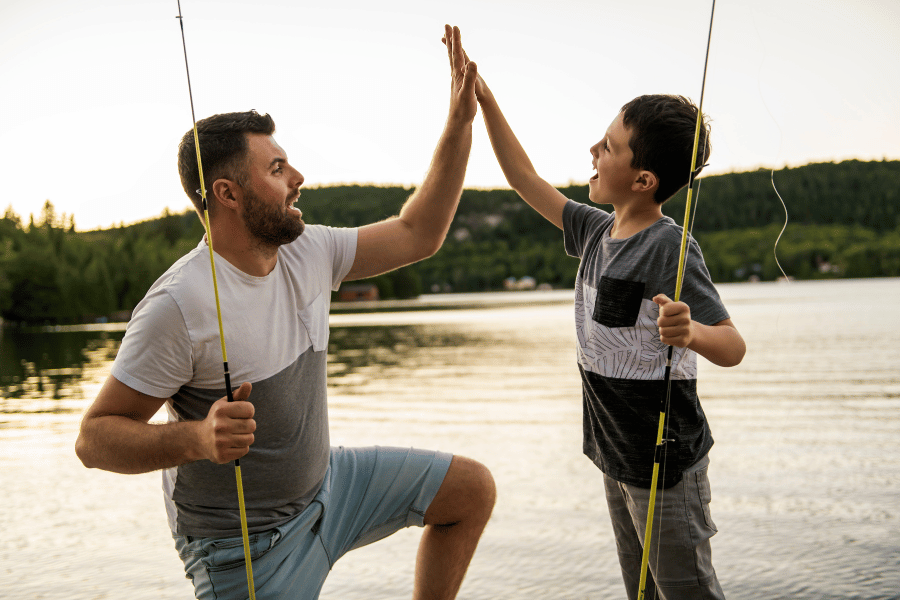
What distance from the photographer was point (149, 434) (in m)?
2.18

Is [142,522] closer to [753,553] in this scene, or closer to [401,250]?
[401,250]

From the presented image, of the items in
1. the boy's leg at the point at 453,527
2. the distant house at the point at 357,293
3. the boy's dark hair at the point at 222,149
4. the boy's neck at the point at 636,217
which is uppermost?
the boy's dark hair at the point at 222,149

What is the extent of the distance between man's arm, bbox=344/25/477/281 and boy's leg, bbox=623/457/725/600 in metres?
1.32

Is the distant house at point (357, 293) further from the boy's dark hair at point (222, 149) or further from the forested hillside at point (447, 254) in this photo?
the boy's dark hair at point (222, 149)

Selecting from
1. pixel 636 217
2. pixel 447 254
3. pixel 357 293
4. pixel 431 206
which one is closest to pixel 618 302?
pixel 636 217

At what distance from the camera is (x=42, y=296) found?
62.2m

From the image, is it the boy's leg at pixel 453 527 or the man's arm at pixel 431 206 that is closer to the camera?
the boy's leg at pixel 453 527

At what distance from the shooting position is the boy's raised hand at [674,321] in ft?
6.60

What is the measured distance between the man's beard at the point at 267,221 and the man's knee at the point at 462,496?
1079 millimetres

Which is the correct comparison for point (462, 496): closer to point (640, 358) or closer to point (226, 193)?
point (640, 358)

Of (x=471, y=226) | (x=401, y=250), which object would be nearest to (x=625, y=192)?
(x=401, y=250)

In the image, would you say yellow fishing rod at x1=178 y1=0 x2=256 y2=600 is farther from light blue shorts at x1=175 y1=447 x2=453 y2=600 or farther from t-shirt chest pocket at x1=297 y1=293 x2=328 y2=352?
t-shirt chest pocket at x1=297 y1=293 x2=328 y2=352

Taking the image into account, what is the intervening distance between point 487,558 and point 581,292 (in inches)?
75.3

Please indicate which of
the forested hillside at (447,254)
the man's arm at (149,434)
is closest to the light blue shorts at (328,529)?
the man's arm at (149,434)
